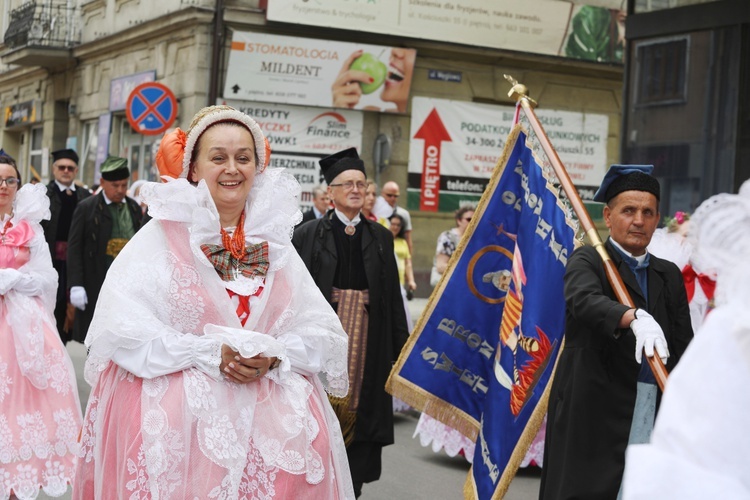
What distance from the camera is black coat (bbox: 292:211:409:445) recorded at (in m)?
6.43

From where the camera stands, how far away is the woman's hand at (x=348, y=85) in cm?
1988

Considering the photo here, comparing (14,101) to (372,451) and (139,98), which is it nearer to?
(139,98)

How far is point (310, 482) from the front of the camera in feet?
12.8

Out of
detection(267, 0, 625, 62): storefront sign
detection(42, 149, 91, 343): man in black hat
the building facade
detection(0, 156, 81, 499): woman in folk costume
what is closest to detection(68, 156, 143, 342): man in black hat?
detection(42, 149, 91, 343): man in black hat

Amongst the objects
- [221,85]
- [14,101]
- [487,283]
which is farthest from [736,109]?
[14,101]

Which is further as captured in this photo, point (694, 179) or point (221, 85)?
point (221, 85)

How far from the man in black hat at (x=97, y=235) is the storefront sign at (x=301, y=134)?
8.89 meters

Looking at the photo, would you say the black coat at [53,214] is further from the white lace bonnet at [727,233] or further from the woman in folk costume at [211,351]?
the white lace bonnet at [727,233]

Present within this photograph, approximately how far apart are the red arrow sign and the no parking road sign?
7.22 m

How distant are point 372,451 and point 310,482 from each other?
8.74 feet

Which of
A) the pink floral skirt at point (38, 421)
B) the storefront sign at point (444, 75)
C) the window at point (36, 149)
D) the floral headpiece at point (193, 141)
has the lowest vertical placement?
the pink floral skirt at point (38, 421)

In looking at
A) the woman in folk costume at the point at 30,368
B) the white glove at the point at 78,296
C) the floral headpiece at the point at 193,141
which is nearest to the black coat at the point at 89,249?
the white glove at the point at 78,296

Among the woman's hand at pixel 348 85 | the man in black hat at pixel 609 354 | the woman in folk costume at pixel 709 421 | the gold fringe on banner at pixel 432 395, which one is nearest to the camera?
the woman in folk costume at pixel 709 421

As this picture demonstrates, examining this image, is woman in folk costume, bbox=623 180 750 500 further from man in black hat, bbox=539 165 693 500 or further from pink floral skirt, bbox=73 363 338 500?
man in black hat, bbox=539 165 693 500
